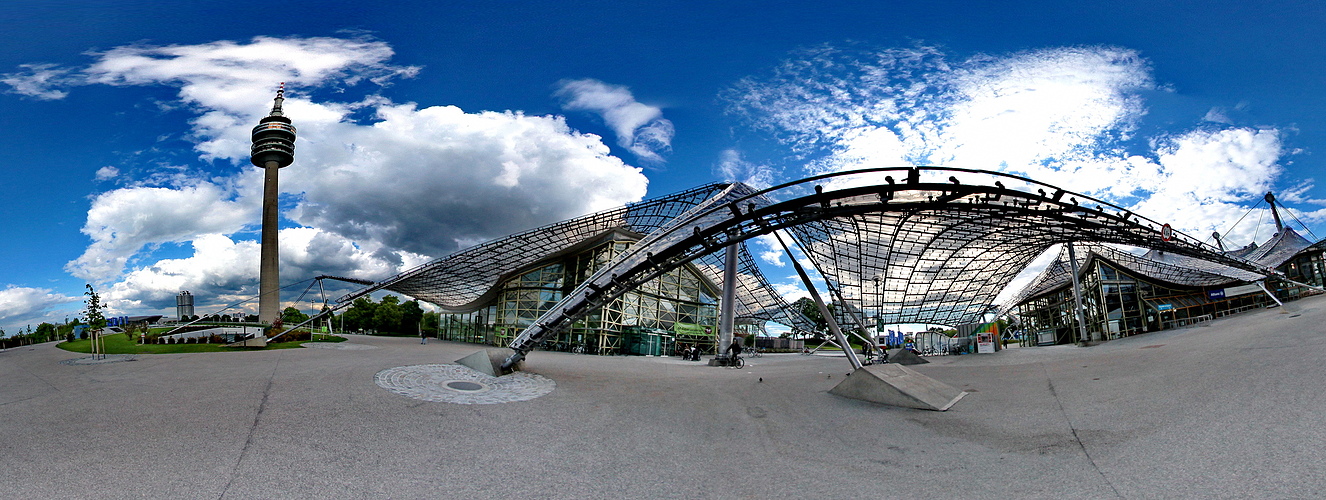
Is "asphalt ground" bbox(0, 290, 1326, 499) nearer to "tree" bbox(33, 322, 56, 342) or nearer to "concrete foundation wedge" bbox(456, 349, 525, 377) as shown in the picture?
"concrete foundation wedge" bbox(456, 349, 525, 377)

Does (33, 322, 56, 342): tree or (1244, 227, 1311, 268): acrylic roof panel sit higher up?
(1244, 227, 1311, 268): acrylic roof panel

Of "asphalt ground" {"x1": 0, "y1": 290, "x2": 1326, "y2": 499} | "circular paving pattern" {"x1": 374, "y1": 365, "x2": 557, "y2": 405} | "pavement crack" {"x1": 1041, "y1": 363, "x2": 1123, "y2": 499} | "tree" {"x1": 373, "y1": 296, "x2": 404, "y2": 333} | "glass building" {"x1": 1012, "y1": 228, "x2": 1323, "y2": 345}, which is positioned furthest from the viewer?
"tree" {"x1": 373, "y1": 296, "x2": 404, "y2": 333}

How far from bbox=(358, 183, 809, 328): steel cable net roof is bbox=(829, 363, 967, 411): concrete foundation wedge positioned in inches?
609

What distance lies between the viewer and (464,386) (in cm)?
1781

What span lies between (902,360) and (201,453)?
112ft

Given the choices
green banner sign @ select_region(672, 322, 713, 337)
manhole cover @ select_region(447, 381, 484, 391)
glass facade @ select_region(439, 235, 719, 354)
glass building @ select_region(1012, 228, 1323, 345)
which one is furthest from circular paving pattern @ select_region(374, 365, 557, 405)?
glass building @ select_region(1012, 228, 1323, 345)

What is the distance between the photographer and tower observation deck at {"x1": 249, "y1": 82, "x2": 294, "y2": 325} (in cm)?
8050

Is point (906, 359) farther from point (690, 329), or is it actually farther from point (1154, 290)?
point (1154, 290)

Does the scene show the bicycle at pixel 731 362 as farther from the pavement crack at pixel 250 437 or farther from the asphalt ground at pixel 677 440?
the pavement crack at pixel 250 437

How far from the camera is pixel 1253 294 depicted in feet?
160

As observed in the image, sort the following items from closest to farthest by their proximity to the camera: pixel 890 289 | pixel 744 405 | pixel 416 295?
pixel 744 405 < pixel 890 289 < pixel 416 295

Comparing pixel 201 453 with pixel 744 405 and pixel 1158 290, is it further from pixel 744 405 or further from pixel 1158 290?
pixel 1158 290

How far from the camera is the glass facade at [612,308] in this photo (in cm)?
4797

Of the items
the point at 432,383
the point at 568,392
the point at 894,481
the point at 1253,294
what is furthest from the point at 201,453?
the point at 1253,294
